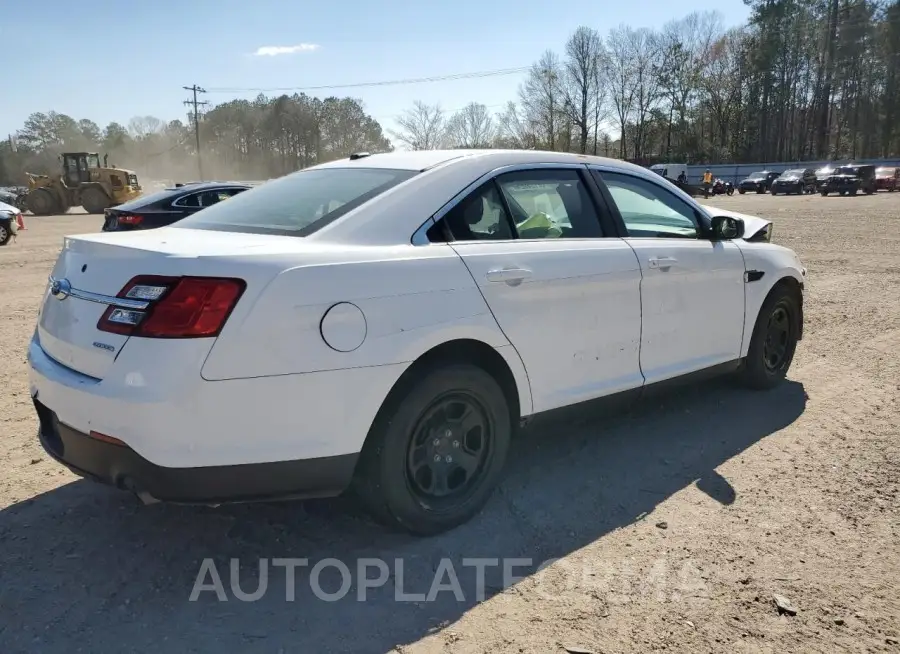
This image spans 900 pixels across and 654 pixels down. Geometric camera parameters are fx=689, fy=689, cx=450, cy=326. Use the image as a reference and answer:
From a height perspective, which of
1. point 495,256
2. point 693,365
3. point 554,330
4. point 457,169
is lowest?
point 693,365

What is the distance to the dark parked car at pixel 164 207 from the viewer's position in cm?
1161

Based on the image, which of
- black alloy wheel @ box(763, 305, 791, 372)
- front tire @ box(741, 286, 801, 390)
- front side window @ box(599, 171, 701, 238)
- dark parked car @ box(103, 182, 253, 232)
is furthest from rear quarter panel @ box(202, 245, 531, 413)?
dark parked car @ box(103, 182, 253, 232)

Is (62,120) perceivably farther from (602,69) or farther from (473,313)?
(473,313)

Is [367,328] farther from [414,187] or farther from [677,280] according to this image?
[677,280]

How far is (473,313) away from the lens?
294 cm

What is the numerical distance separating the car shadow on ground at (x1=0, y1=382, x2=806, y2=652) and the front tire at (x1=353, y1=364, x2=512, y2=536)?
141 mm

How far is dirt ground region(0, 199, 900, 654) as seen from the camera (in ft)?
7.87

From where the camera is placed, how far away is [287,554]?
289cm

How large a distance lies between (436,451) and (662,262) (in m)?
1.76

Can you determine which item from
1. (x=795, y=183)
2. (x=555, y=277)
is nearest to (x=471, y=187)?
(x=555, y=277)

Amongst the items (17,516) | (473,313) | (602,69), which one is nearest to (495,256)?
(473,313)

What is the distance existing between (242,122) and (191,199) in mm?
81139

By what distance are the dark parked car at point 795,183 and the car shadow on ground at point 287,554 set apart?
46652 mm

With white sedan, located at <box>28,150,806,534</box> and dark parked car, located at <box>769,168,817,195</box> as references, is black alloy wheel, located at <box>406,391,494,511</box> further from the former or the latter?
dark parked car, located at <box>769,168,817,195</box>
